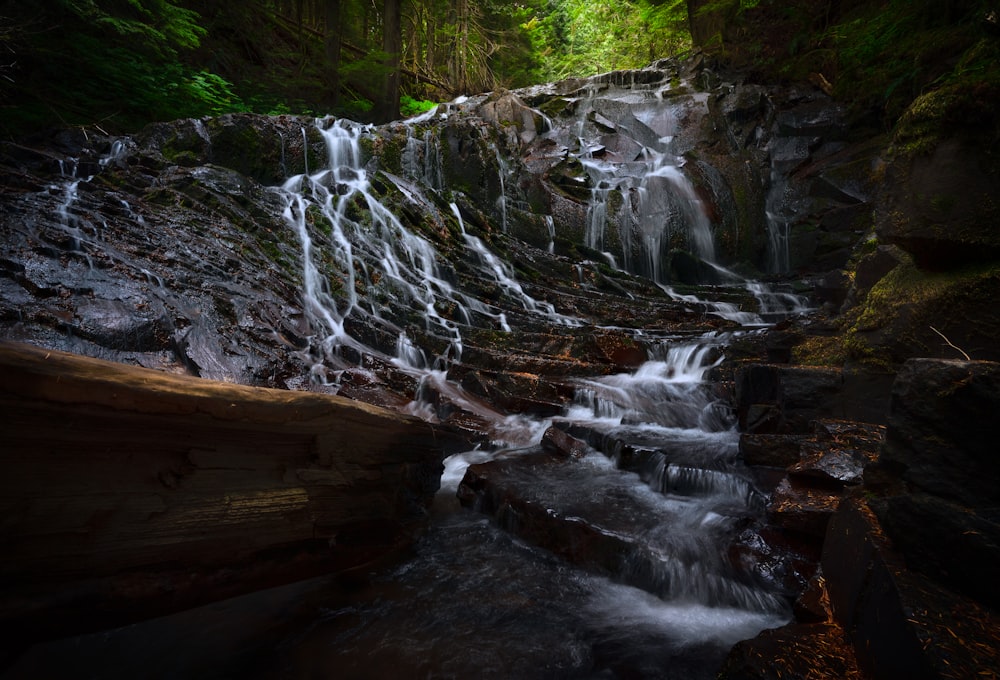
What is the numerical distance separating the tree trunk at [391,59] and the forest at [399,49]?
0.04 meters

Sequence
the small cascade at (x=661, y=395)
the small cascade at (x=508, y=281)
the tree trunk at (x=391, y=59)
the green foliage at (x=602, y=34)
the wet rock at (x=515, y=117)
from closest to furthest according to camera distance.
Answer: the small cascade at (x=661, y=395) → the small cascade at (x=508, y=281) → the tree trunk at (x=391, y=59) → the wet rock at (x=515, y=117) → the green foliage at (x=602, y=34)

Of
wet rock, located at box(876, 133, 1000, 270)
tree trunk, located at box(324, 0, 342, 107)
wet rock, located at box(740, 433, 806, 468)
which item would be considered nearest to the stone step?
wet rock, located at box(740, 433, 806, 468)

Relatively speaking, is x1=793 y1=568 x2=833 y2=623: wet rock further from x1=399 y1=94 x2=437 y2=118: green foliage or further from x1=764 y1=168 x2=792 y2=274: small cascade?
x1=399 y1=94 x2=437 y2=118: green foliage

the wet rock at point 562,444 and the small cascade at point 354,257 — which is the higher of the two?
the small cascade at point 354,257

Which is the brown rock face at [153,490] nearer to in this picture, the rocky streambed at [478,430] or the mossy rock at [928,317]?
the rocky streambed at [478,430]

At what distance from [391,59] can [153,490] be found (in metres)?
16.7

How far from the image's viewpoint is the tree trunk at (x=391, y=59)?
15383 millimetres

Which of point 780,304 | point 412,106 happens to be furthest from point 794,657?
point 412,106

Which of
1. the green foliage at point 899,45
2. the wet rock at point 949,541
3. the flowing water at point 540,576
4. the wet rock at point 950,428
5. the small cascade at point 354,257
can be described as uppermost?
the green foliage at point 899,45

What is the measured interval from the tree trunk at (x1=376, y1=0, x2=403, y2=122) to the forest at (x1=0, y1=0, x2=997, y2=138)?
45 millimetres

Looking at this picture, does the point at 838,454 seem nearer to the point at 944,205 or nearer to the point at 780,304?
the point at 944,205

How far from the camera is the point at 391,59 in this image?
15.6 metres

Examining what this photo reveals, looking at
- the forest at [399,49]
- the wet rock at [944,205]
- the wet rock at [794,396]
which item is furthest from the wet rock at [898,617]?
the forest at [399,49]

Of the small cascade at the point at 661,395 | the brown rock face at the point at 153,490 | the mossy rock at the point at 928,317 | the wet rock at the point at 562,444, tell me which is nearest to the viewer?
the brown rock face at the point at 153,490
